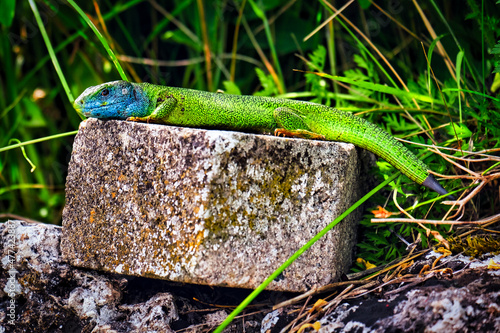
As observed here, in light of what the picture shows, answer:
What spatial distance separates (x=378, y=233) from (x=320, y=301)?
0.71m

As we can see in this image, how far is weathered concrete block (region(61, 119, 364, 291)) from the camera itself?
1985 mm

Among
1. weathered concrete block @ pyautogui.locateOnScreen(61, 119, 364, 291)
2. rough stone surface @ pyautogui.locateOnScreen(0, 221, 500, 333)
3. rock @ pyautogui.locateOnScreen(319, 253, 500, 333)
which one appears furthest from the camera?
weathered concrete block @ pyautogui.locateOnScreen(61, 119, 364, 291)

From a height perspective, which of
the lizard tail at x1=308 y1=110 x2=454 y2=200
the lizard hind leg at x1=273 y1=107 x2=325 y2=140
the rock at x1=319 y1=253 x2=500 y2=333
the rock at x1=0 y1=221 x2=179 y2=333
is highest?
the lizard hind leg at x1=273 y1=107 x2=325 y2=140

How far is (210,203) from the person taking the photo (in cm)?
197

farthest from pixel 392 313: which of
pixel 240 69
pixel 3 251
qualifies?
pixel 240 69

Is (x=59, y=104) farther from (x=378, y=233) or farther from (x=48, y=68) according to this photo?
(x=378, y=233)

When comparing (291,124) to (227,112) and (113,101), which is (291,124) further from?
(113,101)

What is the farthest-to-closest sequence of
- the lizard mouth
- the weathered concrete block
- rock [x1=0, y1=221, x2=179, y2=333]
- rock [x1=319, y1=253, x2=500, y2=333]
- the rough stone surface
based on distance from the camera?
the lizard mouth
rock [x1=0, y1=221, x2=179, y2=333]
the weathered concrete block
the rough stone surface
rock [x1=319, y1=253, x2=500, y2=333]

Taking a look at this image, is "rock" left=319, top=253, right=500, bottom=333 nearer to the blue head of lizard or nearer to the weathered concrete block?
the weathered concrete block

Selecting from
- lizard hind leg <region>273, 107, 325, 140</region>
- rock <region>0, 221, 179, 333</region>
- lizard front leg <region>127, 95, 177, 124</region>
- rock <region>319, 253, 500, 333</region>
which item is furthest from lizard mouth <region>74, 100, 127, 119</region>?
rock <region>319, 253, 500, 333</region>

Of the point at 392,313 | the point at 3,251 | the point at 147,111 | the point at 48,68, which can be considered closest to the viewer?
the point at 392,313

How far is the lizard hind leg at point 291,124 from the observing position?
2625mm

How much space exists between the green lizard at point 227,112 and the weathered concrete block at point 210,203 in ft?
1.13

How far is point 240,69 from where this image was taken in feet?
17.2
